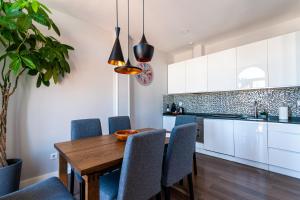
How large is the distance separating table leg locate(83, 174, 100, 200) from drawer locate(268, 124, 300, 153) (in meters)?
2.62

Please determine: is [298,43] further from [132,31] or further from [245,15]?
→ [132,31]

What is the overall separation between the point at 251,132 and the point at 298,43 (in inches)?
59.9

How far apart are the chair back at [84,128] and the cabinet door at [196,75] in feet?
7.72

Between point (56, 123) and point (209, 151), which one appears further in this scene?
point (209, 151)

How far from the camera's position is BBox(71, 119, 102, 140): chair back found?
194 centimetres

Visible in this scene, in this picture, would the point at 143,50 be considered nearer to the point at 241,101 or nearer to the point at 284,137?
the point at 284,137

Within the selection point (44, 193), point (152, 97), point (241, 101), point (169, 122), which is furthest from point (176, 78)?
point (44, 193)

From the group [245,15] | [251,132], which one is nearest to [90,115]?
[251,132]

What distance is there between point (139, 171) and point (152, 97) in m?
2.82

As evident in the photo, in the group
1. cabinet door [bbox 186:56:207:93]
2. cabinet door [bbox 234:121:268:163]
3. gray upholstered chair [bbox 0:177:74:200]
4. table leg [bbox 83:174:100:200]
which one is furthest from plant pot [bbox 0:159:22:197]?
cabinet door [bbox 186:56:207:93]

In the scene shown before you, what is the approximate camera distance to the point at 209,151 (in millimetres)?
3229

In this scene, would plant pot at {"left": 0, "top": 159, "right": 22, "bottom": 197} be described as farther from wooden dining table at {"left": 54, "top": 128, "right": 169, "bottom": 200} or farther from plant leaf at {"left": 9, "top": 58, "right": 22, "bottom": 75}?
plant leaf at {"left": 9, "top": 58, "right": 22, "bottom": 75}

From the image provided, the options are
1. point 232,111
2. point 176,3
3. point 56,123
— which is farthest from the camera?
point 232,111

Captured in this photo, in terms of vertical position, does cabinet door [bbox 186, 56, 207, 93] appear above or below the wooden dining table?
above
